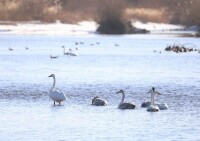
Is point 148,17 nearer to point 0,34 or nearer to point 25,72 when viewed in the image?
point 0,34

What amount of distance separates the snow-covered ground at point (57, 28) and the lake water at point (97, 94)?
19.1 meters

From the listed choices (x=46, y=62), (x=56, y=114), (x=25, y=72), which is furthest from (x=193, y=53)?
(x=56, y=114)

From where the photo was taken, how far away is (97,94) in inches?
892

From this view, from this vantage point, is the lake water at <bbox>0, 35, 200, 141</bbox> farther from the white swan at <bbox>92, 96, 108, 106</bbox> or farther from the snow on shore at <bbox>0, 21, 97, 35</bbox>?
the snow on shore at <bbox>0, 21, 97, 35</bbox>

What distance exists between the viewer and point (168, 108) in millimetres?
19625

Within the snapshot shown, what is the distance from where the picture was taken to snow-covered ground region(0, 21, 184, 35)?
205 feet

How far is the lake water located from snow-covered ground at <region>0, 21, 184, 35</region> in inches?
752

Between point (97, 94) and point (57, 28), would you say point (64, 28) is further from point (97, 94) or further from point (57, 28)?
point (97, 94)

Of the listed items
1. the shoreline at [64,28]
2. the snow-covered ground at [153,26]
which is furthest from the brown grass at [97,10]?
the shoreline at [64,28]

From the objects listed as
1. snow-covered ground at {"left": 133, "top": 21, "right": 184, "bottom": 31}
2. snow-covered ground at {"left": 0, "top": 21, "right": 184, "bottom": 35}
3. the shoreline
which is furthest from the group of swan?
snow-covered ground at {"left": 133, "top": 21, "right": 184, "bottom": 31}

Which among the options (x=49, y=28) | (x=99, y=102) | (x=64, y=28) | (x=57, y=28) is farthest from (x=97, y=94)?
(x=49, y=28)

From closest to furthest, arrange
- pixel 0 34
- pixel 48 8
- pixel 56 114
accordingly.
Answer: pixel 56 114 → pixel 48 8 → pixel 0 34

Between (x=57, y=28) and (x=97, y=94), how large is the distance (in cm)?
4218

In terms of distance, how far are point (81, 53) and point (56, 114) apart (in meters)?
24.3
